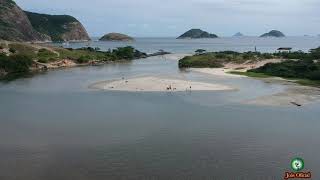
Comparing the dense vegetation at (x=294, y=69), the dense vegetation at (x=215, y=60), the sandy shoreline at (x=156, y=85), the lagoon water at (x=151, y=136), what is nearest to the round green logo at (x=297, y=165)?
the lagoon water at (x=151, y=136)

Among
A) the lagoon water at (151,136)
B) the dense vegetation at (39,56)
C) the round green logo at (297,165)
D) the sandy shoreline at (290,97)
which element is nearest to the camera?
the round green logo at (297,165)

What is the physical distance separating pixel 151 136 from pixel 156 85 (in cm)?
3734

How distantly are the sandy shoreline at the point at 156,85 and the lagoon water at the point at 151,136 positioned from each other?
5.00m

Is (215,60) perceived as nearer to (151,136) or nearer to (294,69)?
(294,69)

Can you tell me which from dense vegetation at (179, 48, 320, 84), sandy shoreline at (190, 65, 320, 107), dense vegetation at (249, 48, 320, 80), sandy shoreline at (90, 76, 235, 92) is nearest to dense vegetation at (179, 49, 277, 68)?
dense vegetation at (179, 48, 320, 84)

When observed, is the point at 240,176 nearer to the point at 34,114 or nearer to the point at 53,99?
the point at 34,114

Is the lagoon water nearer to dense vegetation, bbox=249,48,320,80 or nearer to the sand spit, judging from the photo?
the sand spit

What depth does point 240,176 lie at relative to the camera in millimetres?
33531

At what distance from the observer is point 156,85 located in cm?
8200

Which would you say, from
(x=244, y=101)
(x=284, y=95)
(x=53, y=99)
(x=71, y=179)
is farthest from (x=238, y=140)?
(x=53, y=99)

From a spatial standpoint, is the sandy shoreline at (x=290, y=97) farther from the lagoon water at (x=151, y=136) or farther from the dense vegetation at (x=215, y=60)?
the dense vegetation at (x=215, y=60)

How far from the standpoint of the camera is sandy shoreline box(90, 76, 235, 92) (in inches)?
3068

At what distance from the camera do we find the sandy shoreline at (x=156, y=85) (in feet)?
256

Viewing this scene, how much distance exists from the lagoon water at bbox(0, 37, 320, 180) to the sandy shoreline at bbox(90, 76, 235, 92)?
16.4 ft
